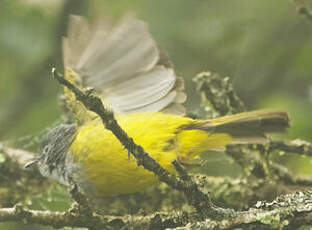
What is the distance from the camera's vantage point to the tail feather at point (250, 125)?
374cm

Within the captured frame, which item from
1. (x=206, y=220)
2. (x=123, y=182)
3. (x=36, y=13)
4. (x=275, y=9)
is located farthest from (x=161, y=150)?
(x=275, y=9)

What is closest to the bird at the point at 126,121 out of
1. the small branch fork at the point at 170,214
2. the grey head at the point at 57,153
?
the grey head at the point at 57,153

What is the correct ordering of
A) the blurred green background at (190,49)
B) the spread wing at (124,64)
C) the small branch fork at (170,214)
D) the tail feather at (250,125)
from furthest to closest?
the blurred green background at (190,49)
the spread wing at (124,64)
the tail feather at (250,125)
the small branch fork at (170,214)

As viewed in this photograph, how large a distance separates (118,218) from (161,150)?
869 mm

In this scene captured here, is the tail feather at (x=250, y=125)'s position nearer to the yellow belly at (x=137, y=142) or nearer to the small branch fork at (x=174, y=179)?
the yellow belly at (x=137, y=142)

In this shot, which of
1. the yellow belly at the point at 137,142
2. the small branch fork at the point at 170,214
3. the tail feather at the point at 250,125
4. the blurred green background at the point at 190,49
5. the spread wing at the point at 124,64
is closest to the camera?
the small branch fork at the point at 170,214

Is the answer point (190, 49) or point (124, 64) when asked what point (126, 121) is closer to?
point (124, 64)

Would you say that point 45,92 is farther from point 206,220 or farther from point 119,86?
point 206,220

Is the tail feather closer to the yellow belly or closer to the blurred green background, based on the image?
the yellow belly

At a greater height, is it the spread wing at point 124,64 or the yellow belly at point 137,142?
the spread wing at point 124,64

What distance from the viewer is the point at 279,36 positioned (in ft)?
20.6

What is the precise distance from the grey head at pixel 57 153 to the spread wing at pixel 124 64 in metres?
0.37

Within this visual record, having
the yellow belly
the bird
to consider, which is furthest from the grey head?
the yellow belly

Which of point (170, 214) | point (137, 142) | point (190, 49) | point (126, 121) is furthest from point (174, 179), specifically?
point (190, 49)
